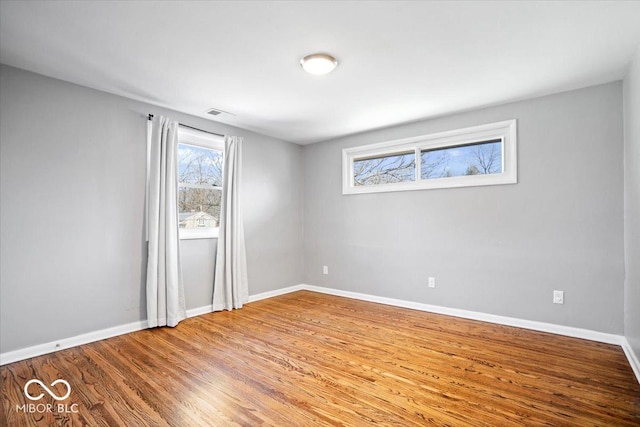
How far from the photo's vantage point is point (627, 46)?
2354 millimetres

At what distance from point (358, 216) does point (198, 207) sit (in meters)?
2.22

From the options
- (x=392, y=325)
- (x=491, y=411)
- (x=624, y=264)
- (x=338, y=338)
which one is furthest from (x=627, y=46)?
(x=338, y=338)

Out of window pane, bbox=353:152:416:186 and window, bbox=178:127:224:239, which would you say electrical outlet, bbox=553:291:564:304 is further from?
window, bbox=178:127:224:239

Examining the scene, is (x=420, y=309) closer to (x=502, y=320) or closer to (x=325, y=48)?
(x=502, y=320)

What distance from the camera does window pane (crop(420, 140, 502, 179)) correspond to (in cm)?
366

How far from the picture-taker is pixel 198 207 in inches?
158

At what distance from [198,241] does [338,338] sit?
6.85 ft

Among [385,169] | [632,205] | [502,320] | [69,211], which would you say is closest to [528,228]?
[632,205]

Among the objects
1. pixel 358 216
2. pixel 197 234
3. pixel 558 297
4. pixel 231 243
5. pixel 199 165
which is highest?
pixel 199 165

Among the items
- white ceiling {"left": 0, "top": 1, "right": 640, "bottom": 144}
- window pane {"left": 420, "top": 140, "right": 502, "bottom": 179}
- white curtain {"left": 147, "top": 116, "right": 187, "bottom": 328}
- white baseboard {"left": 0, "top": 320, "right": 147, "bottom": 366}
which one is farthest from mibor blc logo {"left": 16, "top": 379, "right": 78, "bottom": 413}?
window pane {"left": 420, "top": 140, "right": 502, "bottom": 179}

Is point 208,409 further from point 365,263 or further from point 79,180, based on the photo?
point 365,263

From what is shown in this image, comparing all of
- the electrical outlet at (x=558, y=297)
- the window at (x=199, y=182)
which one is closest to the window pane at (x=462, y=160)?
the electrical outlet at (x=558, y=297)

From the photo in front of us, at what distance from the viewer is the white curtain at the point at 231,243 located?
4023 mm

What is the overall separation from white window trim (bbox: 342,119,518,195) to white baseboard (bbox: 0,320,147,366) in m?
3.20
